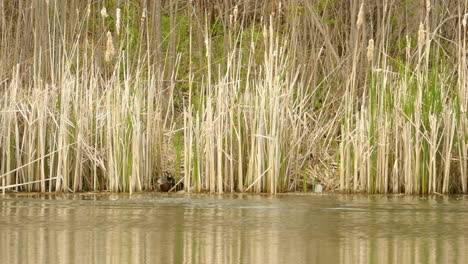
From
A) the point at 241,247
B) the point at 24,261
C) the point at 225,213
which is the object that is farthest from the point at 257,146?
the point at 24,261

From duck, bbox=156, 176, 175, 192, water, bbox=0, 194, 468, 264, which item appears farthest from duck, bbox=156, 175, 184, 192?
water, bbox=0, 194, 468, 264

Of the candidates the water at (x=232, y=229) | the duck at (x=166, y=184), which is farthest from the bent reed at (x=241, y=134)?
the water at (x=232, y=229)

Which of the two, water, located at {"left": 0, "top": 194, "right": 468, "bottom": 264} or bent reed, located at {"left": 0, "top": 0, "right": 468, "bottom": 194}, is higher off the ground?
bent reed, located at {"left": 0, "top": 0, "right": 468, "bottom": 194}

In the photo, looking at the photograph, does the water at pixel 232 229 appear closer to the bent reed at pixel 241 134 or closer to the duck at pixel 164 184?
the bent reed at pixel 241 134

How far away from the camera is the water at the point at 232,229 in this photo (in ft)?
15.9

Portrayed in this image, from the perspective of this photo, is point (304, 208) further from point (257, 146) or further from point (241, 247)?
point (241, 247)

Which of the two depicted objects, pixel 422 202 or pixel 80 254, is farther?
pixel 422 202

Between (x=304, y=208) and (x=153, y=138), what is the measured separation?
235 centimetres

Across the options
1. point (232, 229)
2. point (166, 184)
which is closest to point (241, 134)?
point (166, 184)

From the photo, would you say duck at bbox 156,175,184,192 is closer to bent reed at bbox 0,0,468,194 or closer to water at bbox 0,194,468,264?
bent reed at bbox 0,0,468,194

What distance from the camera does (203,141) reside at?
880 cm

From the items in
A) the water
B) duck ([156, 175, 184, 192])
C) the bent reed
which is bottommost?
the water

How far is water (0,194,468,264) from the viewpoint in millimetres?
4836

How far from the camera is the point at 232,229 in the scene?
5957 millimetres
